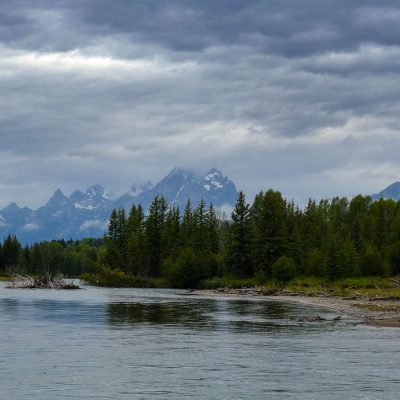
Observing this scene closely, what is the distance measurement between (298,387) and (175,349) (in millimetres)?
12644

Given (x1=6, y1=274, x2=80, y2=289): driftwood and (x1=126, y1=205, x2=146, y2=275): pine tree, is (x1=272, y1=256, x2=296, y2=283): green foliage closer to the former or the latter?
(x1=6, y1=274, x2=80, y2=289): driftwood

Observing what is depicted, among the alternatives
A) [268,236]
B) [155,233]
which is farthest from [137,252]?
[268,236]

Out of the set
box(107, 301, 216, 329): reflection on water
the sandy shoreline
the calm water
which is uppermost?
the calm water

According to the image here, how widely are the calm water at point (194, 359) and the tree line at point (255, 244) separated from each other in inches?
2759

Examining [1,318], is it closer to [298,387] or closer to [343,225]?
[298,387]

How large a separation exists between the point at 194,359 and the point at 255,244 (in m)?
107

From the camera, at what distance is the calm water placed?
27.5 m

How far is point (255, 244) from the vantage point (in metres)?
142

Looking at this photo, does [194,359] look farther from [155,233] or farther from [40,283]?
[155,233]

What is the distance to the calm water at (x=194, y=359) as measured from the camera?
90.2 ft

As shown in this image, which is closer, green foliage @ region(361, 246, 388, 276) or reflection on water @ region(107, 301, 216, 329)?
reflection on water @ region(107, 301, 216, 329)

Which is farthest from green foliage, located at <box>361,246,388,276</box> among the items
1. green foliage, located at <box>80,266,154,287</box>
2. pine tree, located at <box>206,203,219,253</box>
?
green foliage, located at <box>80,266,154,287</box>

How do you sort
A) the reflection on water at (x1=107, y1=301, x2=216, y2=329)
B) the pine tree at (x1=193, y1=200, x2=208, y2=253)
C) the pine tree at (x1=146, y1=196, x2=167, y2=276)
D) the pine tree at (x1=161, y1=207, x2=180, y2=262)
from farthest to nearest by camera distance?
1. the pine tree at (x1=146, y1=196, x2=167, y2=276)
2. the pine tree at (x1=161, y1=207, x2=180, y2=262)
3. the pine tree at (x1=193, y1=200, x2=208, y2=253)
4. the reflection on water at (x1=107, y1=301, x2=216, y2=329)

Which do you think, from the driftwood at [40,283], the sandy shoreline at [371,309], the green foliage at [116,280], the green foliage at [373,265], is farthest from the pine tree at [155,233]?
the sandy shoreline at [371,309]
